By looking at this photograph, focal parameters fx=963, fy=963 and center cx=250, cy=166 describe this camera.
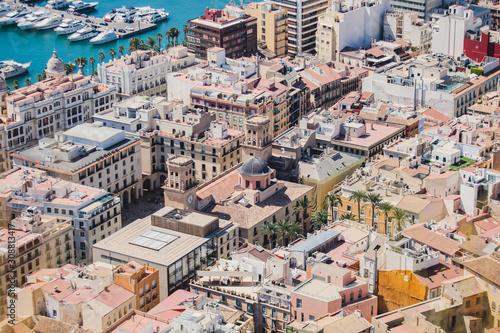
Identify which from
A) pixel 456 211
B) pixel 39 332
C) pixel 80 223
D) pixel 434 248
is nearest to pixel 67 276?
pixel 39 332

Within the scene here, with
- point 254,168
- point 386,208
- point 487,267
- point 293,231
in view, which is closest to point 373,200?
point 386,208

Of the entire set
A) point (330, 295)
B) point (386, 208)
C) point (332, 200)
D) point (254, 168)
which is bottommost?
point (332, 200)

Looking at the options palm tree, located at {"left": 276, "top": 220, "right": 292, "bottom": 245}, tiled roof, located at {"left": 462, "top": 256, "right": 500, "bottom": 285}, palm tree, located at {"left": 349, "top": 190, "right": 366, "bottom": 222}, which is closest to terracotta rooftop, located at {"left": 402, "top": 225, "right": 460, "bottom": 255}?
tiled roof, located at {"left": 462, "top": 256, "right": 500, "bottom": 285}

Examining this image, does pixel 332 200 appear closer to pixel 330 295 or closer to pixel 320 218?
pixel 320 218

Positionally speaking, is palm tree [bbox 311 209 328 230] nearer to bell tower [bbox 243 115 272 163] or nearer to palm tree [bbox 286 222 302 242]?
palm tree [bbox 286 222 302 242]

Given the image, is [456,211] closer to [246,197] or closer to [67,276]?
[246,197]

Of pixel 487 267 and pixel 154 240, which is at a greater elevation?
pixel 487 267
